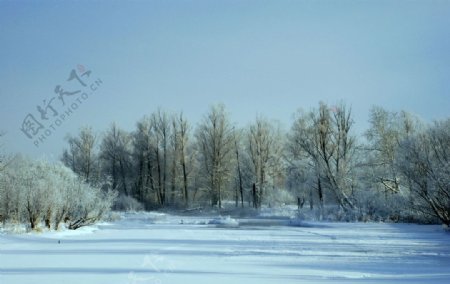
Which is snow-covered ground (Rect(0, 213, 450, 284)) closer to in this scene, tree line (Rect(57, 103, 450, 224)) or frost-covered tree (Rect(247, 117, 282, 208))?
tree line (Rect(57, 103, 450, 224))

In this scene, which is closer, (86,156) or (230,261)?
(230,261)

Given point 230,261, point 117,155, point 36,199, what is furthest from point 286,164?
point 230,261

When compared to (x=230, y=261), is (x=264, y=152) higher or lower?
higher

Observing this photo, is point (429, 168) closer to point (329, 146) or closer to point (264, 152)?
point (329, 146)

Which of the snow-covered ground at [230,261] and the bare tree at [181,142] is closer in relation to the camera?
the snow-covered ground at [230,261]

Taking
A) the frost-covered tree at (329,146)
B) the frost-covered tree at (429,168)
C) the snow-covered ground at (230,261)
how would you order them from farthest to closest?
the frost-covered tree at (329,146) → the frost-covered tree at (429,168) → the snow-covered ground at (230,261)

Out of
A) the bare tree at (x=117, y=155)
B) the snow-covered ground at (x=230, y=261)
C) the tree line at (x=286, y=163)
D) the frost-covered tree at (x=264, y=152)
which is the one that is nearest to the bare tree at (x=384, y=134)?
the tree line at (x=286, y=163)

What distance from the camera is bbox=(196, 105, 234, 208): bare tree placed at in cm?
4081

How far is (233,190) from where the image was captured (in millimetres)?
46750

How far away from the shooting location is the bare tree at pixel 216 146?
40.8 m

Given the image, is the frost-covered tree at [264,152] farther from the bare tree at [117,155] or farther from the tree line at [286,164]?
the bare tree at [117,155]

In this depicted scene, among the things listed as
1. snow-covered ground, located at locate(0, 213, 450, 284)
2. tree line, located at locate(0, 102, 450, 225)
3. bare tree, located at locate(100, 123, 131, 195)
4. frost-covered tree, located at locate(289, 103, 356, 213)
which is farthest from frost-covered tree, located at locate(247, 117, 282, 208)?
snow-covered ground, located at locate(0, 213, 450, 284)

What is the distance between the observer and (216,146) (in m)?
41.2

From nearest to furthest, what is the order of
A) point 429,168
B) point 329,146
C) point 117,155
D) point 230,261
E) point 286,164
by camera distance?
point 230,261
point 429,168
point 329,146
point 286,164
point 117,155
